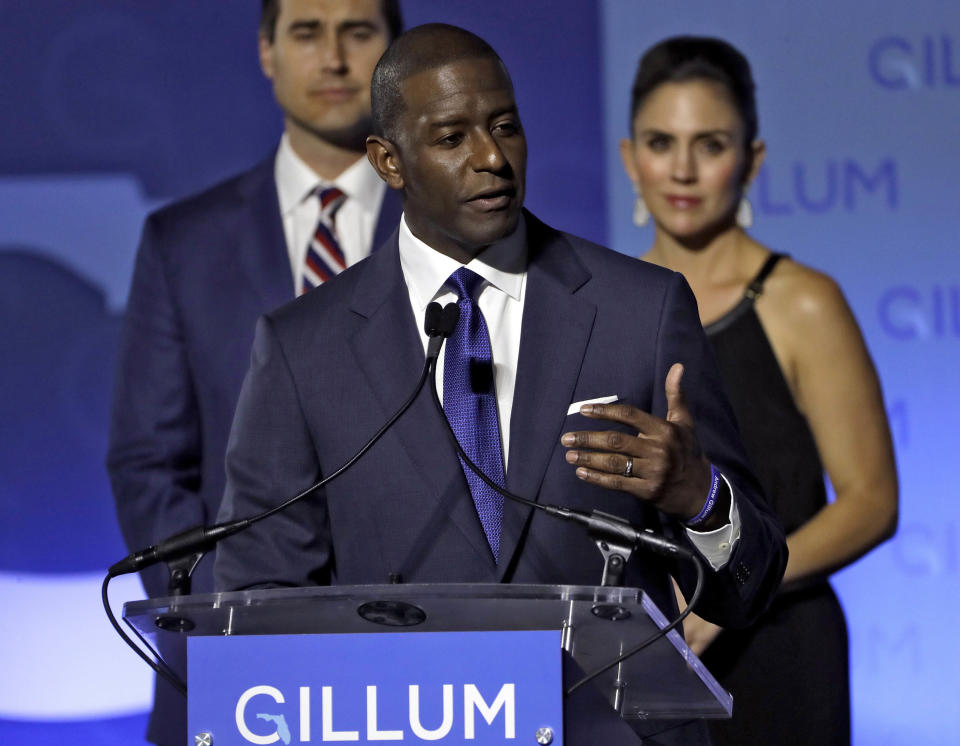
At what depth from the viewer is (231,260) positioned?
3.55m

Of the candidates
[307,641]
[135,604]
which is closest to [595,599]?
[307,641]

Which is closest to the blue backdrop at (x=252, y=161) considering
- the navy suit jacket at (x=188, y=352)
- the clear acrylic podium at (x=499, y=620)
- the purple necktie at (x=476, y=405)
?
the navy suit jacket at (x=188, y=352)

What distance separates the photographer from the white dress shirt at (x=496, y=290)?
2.23 meters

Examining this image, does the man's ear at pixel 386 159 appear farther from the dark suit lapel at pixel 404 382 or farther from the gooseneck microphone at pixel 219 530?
the gooseneck microphone at pixel 219 530

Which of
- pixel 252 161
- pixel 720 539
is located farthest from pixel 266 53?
pixel 720 539

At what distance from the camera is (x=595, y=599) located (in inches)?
61.7

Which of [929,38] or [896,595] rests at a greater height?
[929,38]

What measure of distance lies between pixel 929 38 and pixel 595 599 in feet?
8.96

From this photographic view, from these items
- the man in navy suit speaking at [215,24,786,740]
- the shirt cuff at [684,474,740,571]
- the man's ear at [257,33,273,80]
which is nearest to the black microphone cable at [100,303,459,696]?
the man in navy suit speaking at [215,24,786,740]

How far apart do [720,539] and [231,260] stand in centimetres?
190

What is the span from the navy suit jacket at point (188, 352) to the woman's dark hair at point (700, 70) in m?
0.65

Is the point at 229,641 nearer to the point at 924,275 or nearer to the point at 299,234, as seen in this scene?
the point at 299,234

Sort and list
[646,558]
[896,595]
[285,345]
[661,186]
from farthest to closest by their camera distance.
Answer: [896,595], [661,186], [285,345], [646,558]

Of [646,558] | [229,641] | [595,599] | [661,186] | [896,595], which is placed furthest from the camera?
[896,595]
